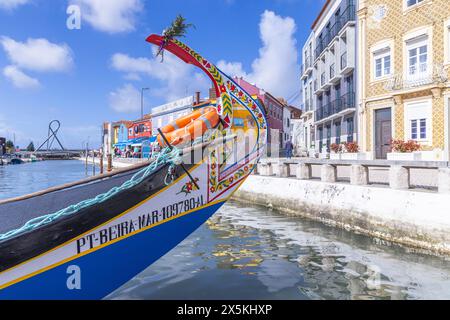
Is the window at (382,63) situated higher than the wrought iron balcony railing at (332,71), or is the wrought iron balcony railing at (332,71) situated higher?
the wrought iron balcony railing at (332,71)

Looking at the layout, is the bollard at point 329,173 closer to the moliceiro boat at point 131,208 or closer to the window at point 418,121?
the moliceiro boat at point 131,208

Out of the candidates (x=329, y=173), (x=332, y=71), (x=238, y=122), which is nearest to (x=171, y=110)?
(x=332, y=71)

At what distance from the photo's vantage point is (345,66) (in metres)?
25.1

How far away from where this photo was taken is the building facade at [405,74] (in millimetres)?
17969

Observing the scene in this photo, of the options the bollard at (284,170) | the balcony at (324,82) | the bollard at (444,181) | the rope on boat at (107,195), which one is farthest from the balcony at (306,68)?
the rope on boat at (107,195)

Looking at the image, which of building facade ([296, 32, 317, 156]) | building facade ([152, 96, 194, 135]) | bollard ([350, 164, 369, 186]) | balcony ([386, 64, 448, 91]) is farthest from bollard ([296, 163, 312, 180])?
building facade ([152, 96, 194, 135])

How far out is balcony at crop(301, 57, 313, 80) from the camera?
126 feet

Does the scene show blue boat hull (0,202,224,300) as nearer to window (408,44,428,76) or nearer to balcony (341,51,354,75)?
window (408,44,428,76)

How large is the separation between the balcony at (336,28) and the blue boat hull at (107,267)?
2285cm

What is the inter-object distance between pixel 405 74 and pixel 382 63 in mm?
2017

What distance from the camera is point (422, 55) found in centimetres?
1898
